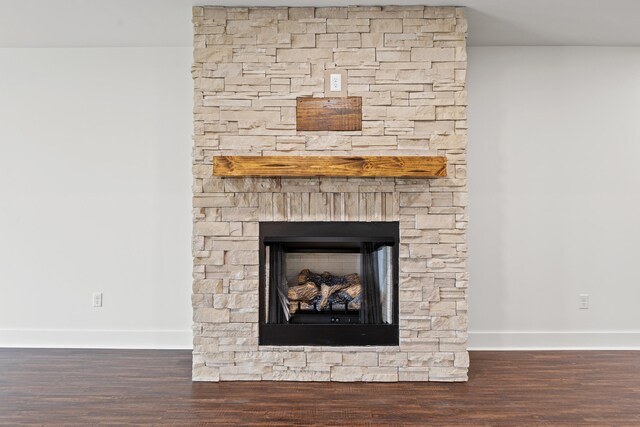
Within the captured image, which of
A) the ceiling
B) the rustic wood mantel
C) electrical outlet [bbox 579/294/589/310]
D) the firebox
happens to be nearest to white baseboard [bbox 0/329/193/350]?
the firebox

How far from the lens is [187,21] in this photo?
3.33 m

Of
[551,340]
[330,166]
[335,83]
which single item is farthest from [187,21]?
[551,340]

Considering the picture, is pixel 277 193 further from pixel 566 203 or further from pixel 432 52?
pixel 566 203

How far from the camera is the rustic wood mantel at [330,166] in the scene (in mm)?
2893

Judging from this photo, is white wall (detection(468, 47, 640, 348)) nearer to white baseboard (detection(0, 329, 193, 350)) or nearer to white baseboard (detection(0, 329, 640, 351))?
white baseboard (detection(0, 329, 640, 351))

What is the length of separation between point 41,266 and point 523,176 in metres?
3.76

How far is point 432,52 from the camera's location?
3.07m

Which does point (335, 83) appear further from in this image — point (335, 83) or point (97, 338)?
point (97, 338)

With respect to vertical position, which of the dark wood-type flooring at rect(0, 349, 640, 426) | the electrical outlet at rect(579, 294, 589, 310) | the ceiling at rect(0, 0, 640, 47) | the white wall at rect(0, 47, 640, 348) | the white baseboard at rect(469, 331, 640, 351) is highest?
the ceiling at rect(0, 0, 640, 47)

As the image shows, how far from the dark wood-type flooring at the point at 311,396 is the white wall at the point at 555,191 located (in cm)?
46

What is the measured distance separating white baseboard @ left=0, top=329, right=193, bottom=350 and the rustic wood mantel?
1.54 meters

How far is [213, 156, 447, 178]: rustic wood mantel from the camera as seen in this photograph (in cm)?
289

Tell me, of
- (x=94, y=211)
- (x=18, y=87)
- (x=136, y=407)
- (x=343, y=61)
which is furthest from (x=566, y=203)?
(x=18, y=87)

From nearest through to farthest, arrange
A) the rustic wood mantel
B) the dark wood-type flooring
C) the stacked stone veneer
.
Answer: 1. the dark wood-type flooring
2. the rustic wood mantel
3. the stacked stone veneer
